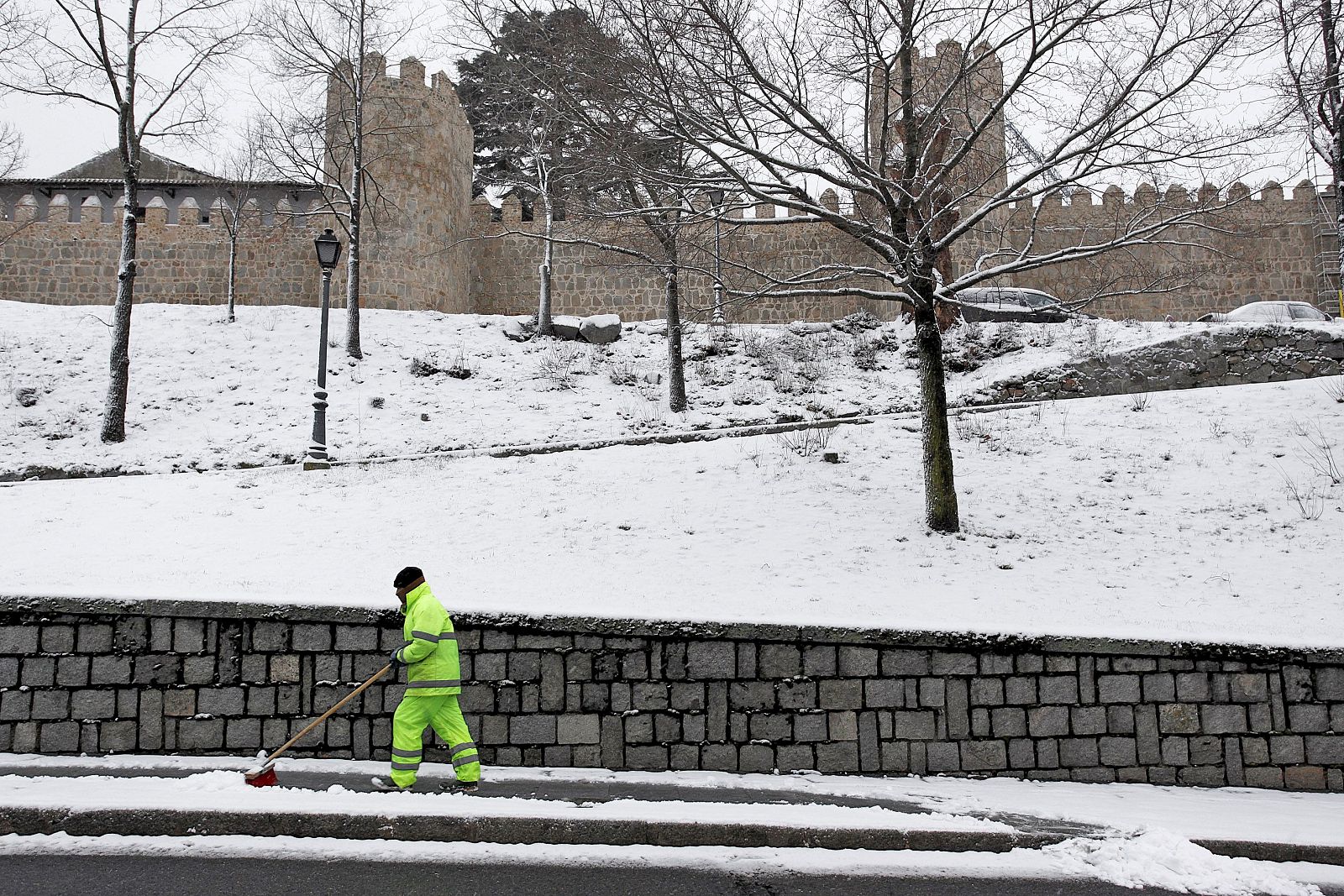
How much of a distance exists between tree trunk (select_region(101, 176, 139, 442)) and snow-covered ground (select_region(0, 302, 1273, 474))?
0.33 m

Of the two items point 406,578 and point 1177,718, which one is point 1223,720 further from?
point 406,578

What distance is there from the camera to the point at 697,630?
6.30 metres

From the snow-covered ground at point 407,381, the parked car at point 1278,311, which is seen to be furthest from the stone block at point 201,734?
the parked car at point 1278,311

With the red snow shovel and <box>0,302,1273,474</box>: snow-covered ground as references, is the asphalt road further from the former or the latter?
<box>0,302,1273,474</box>: snow-covered ground

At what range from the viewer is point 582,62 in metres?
8.15

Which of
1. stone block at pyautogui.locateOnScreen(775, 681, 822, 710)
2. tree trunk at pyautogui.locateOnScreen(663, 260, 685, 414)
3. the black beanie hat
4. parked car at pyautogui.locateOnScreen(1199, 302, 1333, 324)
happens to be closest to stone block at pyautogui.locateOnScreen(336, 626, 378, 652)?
the black beanie hat

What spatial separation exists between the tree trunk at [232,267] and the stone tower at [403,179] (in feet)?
9.22

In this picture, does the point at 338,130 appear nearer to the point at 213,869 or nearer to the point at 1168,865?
the point at 213,869

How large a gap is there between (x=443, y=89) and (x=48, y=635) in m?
20.7

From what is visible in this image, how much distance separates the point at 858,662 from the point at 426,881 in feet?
10.5

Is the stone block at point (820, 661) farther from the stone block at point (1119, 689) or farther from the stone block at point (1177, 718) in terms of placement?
the stone block at point (1177, 718)

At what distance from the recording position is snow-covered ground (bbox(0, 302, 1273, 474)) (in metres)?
14.6

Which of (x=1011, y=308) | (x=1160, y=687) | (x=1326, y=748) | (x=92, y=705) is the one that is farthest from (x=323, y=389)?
(x=1011, y=308)

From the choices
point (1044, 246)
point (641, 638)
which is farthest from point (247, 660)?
point (1044, 246)
